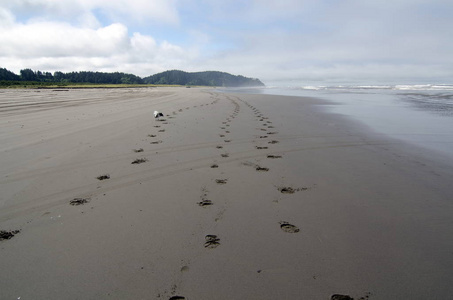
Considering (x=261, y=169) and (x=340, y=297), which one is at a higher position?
(x=261, y=169)

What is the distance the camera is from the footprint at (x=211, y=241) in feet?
8.46

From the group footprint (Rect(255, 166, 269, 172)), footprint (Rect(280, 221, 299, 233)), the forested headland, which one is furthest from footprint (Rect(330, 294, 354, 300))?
the forested headland

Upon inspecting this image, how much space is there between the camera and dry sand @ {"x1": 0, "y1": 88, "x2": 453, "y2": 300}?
2.11 metres

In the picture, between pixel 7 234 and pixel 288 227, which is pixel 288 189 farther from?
pixel 7 234

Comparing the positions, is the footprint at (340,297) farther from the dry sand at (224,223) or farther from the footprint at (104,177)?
the footprint at (104,177)

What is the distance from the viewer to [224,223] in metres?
2.97

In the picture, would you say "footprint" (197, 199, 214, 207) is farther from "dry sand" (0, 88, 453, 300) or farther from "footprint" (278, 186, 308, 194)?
"footprint" (278, 186, 308, 194)

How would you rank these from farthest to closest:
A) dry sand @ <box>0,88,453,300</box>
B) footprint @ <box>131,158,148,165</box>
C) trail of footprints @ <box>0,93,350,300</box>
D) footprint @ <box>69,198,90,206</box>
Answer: footprint @ <box>131,158,148,165</box> < footprint @ <box>69,198,90,206</box> < trail of footprints @ <box>0,93,350,300</box> < dry sand @ <box>0,88,453,300</box>

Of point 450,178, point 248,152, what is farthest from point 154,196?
point 450,178

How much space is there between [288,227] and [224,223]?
2.39 ft

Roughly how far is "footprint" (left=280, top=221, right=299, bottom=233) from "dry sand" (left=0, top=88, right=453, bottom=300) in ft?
0.04

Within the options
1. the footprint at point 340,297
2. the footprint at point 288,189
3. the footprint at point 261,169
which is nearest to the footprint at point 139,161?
the footprint at point 261,169

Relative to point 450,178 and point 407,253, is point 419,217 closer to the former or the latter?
point 407,253

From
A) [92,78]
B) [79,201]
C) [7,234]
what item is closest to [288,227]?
[79,201]
